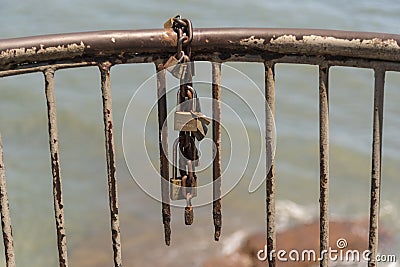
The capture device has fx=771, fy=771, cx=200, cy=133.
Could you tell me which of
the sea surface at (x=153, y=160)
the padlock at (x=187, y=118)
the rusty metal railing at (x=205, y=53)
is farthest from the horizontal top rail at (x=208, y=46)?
the sea surface at (x=153, y=160)

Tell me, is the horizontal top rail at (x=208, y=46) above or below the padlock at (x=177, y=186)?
above

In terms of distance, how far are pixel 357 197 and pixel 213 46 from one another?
543cm

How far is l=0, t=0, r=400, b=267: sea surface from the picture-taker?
6.52 m

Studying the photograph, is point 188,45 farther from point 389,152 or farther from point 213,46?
point 389,152

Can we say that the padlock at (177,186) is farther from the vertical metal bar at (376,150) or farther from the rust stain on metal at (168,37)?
the vertical metal bar at (376,150)

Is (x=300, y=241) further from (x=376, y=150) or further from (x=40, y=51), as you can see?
(x=40, y=51)

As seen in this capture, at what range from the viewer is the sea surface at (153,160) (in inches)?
257

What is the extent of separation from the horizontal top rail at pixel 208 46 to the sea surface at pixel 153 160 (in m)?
2.84

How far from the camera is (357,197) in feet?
23.6

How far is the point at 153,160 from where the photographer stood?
729 cm

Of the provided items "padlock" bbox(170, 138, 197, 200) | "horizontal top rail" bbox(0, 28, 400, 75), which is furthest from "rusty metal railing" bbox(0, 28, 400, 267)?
"padlock" bbox(170, 138, 197, 200)

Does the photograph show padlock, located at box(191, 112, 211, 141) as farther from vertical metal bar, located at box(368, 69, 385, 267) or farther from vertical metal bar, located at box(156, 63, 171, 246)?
vertical metal bar, located at box(368, 69, 385, 267)

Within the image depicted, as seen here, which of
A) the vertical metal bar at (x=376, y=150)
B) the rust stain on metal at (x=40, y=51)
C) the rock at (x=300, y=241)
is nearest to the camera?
the rust stain on metal at (x=40, y=51)

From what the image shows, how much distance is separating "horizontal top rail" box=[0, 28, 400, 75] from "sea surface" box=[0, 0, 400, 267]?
9.30 feet
